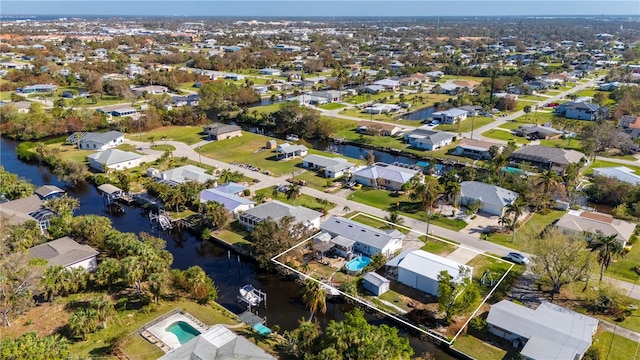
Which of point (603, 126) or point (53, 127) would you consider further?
point (53, 127)

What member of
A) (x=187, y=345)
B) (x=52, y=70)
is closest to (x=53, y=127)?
(x=52, y=70)

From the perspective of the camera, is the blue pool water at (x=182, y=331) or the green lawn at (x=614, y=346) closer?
the green lawn at (x=614, y=346)

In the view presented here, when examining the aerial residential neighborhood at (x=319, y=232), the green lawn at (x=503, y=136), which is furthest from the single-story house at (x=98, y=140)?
the green lawn at (x=503, y=136)

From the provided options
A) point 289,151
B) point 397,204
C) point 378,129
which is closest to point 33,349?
point 397,204

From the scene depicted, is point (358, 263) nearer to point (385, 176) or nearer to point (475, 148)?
point (385, 176)

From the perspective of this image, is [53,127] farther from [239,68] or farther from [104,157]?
[239,68]

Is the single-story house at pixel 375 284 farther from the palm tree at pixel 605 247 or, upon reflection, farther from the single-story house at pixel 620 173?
the single-story house at pixel 620 173
